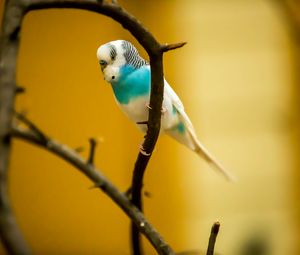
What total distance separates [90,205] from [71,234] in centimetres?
8

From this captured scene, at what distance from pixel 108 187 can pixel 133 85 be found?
0.15 m

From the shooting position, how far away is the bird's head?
0.38m

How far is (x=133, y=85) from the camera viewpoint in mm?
425

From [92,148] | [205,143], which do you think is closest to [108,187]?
[92,148]

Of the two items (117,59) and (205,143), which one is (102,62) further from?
(205,143)

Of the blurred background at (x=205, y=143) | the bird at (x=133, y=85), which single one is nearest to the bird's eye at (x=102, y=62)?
the bird at (x=133, y=85)

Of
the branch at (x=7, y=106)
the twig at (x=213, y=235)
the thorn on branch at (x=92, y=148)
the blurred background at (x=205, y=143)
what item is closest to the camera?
the branch at (x=7, y=106)

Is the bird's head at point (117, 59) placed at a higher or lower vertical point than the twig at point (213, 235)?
higher

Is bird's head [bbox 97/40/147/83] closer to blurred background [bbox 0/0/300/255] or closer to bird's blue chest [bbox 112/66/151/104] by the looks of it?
bird's blue chest [bbox 112/66/151/104]

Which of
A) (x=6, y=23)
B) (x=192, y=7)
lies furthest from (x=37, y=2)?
(x=192, y=7)

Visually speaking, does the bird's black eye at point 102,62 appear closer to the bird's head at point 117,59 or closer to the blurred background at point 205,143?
the bird's head at point 117,59

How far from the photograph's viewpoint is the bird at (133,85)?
39cm

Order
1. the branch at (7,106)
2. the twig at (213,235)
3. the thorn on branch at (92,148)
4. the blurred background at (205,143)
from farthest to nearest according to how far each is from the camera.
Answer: the blurred background at (205,143) < the thorn on branch at (92,148) < the twig at (213,235) < the branch at (7,106)

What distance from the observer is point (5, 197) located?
218mm
